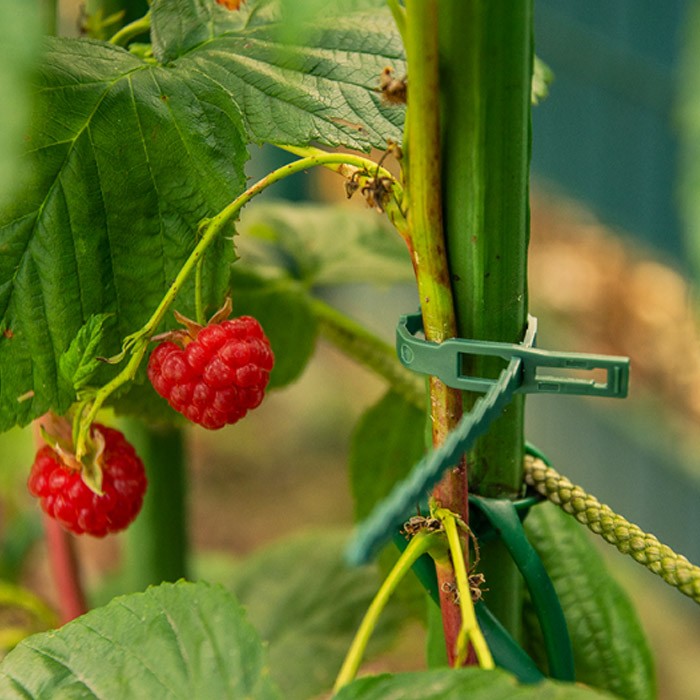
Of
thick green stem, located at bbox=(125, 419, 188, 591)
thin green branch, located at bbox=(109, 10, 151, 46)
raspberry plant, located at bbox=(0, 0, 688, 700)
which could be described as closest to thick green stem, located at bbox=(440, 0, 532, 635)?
raspberry plant, located at bbox=(0, 0, 688, 700)

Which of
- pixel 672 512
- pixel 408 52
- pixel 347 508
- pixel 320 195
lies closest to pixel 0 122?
pixel 408 52

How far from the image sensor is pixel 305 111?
48cm

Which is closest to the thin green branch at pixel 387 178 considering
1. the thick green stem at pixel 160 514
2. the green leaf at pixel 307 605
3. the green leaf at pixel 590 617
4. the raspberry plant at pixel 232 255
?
the raspberry plant at pixel 232 255

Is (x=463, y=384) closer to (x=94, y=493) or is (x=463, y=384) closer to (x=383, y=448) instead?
(x=94, y=493)

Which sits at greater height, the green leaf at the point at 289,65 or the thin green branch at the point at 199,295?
the green leaf at the point at 289,65

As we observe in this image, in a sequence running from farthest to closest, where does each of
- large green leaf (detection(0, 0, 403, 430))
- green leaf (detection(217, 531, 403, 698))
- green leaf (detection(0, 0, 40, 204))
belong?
green leaf (detection(217, 531, 403, 698)) < large green leaf (detection(0, 0, 403, 430)) < green leaf (detection(0, 0, 40, 204))

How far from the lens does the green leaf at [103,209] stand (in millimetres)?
463

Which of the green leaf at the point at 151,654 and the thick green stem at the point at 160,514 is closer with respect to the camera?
the green leaf at the point at 151,654

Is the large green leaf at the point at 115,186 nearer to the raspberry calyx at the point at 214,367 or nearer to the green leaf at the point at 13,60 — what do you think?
the raspberry calyx at the point at 214,367

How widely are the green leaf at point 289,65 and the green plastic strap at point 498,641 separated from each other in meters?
0.19

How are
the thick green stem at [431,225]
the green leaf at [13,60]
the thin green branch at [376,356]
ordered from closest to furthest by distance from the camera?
the green leaf at [13,60] < the thick green stem at [431,225] < the thin green branch at [376,356]

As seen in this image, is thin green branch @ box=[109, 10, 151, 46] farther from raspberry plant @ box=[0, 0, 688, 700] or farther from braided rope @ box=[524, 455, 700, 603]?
braided rope @ box=[524, 455, 700, 603]

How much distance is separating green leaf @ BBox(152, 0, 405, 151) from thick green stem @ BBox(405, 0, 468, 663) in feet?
0.32

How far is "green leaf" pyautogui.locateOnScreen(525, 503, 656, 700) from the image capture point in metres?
0.56
